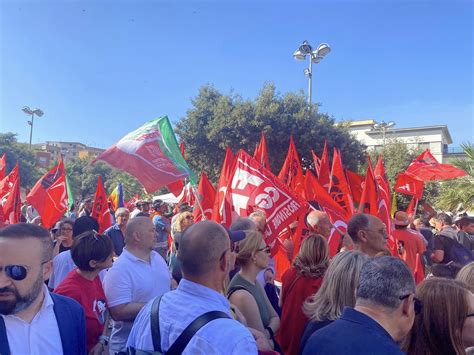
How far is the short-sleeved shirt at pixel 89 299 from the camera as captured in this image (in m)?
3.13

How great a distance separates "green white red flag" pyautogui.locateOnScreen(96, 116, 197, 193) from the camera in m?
6.30

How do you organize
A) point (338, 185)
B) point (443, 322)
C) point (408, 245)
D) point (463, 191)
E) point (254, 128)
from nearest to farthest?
1. point (443, 322)
2. point (408, 245)
3. point (338, 185)
4. point (463, 191)
5. point (254, 128)

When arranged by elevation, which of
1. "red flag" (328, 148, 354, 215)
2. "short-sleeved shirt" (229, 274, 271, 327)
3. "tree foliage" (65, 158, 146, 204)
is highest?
"tree foliage" (65, 158, 146, 204)

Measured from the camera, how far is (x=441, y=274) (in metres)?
4.17

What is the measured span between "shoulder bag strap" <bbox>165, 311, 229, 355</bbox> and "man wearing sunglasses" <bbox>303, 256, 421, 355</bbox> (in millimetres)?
537

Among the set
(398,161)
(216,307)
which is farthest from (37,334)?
(398,161)

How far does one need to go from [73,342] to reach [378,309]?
156 centimetres

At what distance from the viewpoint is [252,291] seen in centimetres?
327

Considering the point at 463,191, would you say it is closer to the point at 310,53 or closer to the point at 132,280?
the point at 310,53

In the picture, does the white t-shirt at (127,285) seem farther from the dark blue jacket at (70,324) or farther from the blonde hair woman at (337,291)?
the blonde hair woman at (337,291)

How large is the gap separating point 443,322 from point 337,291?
27.5 inches

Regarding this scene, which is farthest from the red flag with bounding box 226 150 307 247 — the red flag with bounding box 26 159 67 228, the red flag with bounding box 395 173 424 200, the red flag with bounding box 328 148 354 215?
the red flag with bounding box 395 173 424 200

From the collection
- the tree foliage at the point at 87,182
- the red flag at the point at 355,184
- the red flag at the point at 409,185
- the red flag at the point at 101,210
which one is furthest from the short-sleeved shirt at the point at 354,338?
the tree foliage at the point at 87,182

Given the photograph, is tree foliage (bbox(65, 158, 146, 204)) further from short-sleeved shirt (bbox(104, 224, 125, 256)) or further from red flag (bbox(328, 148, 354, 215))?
red flag (bbox(328, 148, 354, 215))
